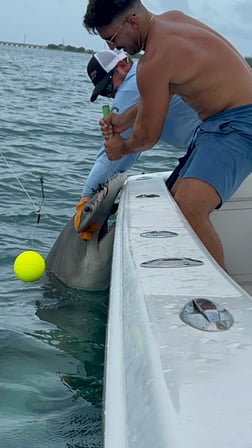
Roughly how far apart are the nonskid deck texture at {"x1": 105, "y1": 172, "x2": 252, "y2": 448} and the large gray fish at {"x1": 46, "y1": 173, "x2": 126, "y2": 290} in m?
1.68

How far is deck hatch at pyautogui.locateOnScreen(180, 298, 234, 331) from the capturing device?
1.65 meters

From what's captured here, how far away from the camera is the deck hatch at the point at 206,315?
5.41 ft

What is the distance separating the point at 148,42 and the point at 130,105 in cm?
121

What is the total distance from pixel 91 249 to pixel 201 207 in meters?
1.12

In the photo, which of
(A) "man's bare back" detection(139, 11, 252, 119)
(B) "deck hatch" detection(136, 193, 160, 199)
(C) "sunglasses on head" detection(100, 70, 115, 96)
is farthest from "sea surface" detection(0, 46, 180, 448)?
(A) "man's bare back" detection(139, 11, 252, 119)

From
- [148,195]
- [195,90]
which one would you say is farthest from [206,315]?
[148,195]

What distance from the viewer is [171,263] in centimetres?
220

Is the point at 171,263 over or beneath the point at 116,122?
over

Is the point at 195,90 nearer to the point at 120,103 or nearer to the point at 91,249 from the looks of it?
the point at 120,103

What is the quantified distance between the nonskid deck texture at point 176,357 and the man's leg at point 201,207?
2.81 ft

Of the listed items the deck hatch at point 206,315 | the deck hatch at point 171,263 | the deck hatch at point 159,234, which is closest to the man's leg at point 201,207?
the deck hatch at point 159,234

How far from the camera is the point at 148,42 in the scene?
313 cm

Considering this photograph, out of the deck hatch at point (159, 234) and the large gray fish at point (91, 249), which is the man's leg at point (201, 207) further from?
the large gray fish at point (91, 249)

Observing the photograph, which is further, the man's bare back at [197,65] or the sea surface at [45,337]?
the man's bare back at [197,65]
